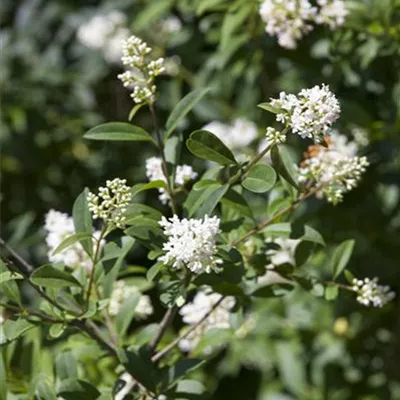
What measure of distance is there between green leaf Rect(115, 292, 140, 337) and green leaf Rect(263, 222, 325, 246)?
0.90ft

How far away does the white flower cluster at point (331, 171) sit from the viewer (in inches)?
60.6

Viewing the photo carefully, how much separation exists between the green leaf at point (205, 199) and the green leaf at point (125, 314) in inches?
12.0

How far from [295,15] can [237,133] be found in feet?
2.21

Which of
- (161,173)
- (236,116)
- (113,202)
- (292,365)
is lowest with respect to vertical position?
(292,365)

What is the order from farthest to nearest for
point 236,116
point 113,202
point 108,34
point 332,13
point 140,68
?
point 108,34, point 236,116, point 332,13, point 140,68, point 113,202

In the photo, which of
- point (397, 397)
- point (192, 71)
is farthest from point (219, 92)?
point (397, 397)

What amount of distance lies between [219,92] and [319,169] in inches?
43.4

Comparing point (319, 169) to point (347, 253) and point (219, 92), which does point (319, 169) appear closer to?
point (347, 253)

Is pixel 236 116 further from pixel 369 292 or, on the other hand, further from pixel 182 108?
pixel 369 292

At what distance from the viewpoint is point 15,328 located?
1.43 meters

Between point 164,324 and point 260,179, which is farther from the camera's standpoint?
point 164,324

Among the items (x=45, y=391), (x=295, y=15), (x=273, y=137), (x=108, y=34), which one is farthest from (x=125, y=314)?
(x=108, y=34)

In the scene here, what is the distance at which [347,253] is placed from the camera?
171 centimetres

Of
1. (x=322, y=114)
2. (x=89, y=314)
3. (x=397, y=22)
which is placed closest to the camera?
(x=322, y=114)
